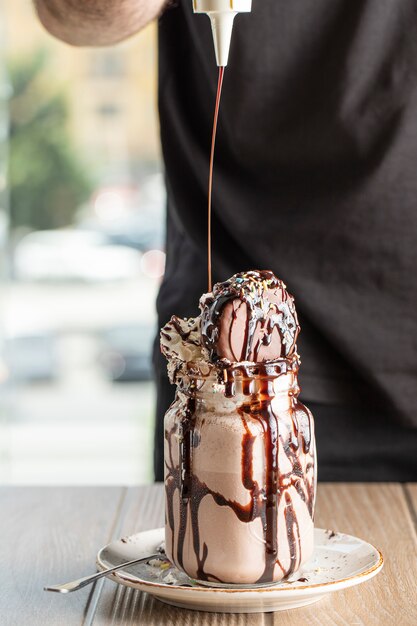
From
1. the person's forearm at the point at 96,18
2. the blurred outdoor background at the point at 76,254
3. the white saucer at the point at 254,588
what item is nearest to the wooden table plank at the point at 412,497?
the white saucer at the point at 254,588

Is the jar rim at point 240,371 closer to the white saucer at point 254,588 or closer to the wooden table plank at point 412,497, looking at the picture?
the white saucer at point 254,588

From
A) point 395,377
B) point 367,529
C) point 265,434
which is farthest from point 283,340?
point 395,377

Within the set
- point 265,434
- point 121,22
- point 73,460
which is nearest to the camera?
point 265,434

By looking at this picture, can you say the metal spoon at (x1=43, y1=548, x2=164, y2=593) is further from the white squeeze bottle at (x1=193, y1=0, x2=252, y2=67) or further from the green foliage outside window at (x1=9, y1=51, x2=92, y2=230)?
the green foliage outside window at (x1=9, y1=51, x2=92, y2=230)

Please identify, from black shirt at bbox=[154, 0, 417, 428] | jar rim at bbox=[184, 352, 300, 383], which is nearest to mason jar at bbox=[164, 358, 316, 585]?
jar rim at bbox=[184, 352, 300, 383]

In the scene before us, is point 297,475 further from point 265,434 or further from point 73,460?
point 73,460

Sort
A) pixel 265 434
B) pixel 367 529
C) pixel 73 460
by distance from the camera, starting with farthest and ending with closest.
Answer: pixel 73 460 < pixel 367 529 < pixel 265 434
